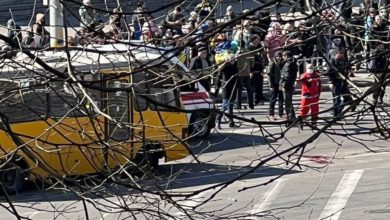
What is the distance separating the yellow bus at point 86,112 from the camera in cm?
648

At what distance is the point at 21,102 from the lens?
23.8ft

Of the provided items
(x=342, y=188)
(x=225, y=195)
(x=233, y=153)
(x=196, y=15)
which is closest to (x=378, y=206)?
(x=342, y=188)

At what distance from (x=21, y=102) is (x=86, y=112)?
74 centimetres

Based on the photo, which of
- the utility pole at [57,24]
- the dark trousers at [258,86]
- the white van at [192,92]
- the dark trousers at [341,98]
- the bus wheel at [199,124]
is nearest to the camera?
the dark trousers at [341,98]

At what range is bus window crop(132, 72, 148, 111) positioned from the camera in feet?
21.7

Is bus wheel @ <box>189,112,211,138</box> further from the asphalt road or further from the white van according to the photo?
the asphalt road

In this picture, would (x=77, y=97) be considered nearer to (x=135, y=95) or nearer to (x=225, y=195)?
(x=135, y=95)

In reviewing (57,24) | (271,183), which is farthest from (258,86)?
(57,24)

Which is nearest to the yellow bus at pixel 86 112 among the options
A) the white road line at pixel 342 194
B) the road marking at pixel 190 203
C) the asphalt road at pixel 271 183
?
the asphalt road at pixel 271 183

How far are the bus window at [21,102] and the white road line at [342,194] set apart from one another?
764 cm

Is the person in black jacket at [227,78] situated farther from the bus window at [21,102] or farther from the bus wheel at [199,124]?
the bus window at [21,102]

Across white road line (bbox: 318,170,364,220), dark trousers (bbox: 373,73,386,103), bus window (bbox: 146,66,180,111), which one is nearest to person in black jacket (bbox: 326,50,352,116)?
dark trousers (bbox: 373,73,386,103)

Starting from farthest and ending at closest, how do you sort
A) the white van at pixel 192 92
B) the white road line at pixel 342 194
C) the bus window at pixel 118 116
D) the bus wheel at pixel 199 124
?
1. the white road line at pixel 342 194
2. the bus wheel at pixel 199 124
3. the white van at pixel 192 92
4. the bus window at pixel 118 116

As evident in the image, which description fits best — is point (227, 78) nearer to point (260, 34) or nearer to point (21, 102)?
point (260, 34)
